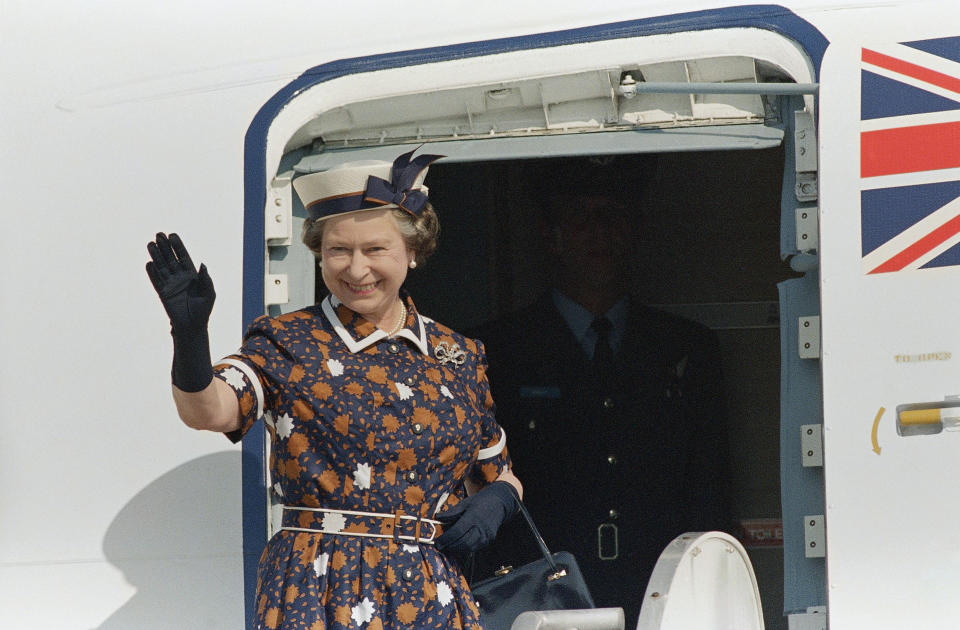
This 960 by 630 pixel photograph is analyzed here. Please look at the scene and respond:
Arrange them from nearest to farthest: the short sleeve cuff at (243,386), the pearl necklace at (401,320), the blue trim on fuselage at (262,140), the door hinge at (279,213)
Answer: the short sleeve cuff at (243,386), the pearl necklace at (401,320), the blue trim on fuselage at (262,140), the door hinge at (279,213)

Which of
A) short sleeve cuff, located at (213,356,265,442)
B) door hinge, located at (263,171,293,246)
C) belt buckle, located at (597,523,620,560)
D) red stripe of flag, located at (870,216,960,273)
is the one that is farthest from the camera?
belt buckle, located at (597,523,620,560)

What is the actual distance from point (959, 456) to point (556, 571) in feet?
2.59

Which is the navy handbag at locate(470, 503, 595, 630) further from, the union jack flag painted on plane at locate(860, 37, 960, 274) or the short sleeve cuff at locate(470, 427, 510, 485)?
the union jack flag painted on plane at locate(860, 37, 960, 274)

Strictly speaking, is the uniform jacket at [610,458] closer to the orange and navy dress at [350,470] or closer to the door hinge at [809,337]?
the door hinge at [809,337]

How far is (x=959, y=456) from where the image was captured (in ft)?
7.23

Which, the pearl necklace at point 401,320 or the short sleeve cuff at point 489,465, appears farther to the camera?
the short sleeve cuff at point 489,465

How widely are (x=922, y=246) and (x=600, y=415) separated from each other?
1.06m

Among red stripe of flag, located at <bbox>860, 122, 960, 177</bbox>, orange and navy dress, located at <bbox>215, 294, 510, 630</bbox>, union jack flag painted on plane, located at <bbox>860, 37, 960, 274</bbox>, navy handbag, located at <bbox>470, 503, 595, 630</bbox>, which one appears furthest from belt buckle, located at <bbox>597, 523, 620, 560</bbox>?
red stripe of flag, located at <bbox>860, 122, 960, 177</bbox>

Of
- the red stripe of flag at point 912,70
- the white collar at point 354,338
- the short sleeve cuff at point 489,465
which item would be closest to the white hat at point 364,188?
the white collar at point 354,338

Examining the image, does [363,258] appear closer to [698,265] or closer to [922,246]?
[922,246]

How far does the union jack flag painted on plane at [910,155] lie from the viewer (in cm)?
224

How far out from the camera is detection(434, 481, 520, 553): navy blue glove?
2.05 m

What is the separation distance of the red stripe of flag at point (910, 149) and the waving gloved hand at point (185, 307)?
130 cm

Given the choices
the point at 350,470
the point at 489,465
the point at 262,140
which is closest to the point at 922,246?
the point at 489,465
